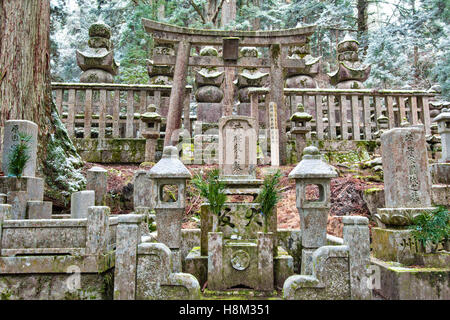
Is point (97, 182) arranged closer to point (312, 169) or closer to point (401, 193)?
point (312, 169)

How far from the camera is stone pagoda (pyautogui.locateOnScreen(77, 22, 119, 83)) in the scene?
39.7ft

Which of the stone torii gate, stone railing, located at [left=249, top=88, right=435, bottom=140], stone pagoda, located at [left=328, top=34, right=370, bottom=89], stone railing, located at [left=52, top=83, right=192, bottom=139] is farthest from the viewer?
stone pagoda, located at [left=328, top=34, right=370, bottom=89]

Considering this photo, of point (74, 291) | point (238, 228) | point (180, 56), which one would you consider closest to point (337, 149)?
point (180, 56)

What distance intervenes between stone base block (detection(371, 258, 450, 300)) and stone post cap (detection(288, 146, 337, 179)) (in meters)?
1.51

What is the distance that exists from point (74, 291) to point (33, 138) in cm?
308

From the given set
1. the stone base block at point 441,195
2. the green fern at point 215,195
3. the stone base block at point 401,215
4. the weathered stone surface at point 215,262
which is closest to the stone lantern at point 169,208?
the green fern at point 215,195

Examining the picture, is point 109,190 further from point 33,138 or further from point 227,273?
point 227,273

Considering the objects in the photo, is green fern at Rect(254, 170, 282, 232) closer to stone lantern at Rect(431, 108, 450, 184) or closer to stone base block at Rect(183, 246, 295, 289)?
stone base block at Rect(183, 246, 295, 289)

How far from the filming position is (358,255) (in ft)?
11.4

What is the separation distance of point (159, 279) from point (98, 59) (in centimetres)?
1111

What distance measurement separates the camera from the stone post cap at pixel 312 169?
13.8 ft

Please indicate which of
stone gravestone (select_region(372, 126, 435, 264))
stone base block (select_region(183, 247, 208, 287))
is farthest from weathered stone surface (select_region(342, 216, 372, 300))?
stone base block (select_region(183, 247, 208, 287))

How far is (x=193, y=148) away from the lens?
30.9ft

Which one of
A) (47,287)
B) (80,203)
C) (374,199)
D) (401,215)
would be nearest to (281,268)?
(401,215)
